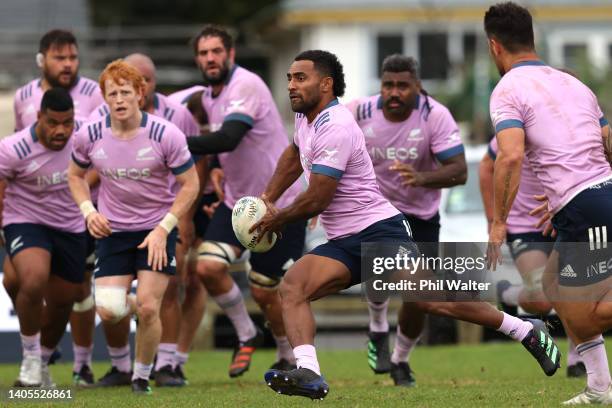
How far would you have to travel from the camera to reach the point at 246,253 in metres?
13.3

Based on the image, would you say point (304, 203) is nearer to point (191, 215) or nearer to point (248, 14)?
point (191, 215)

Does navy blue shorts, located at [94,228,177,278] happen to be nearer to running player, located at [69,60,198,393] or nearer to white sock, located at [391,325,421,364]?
running player, located at [69,60,198,393]

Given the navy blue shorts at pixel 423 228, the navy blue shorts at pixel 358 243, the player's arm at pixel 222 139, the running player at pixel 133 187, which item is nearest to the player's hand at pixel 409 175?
the navy blue shorts at pixel 423 228

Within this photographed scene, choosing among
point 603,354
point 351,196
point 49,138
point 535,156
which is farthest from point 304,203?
point 49,138

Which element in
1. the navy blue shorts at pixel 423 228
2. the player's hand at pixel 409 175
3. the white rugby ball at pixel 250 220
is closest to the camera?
the white rugby ball at pixel 250 220

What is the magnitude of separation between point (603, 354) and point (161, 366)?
421 cm

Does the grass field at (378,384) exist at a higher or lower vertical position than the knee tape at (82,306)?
lower

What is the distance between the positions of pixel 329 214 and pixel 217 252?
2.83 m

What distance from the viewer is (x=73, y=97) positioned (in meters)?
12.8

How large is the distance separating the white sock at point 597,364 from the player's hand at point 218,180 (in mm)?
4290

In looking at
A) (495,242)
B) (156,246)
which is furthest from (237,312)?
(495,242)

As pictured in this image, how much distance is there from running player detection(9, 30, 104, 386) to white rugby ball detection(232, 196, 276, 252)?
309cm

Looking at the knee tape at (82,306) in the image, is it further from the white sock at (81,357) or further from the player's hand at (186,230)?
the player's hand at (186,230)

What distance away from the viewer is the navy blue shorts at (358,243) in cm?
938
